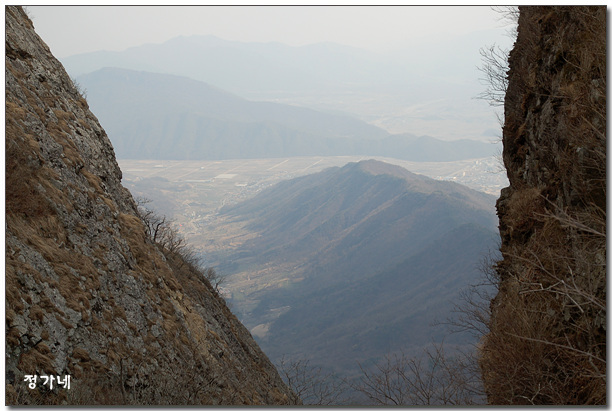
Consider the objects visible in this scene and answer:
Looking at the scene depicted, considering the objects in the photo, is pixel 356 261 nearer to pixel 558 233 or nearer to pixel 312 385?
pixel 312 385

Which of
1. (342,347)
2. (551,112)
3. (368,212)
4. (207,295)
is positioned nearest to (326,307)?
(342,347)

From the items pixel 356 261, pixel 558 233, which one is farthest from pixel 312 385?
pixel 356 261

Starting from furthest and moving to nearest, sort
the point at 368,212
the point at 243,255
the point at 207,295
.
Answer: the point at 368,212 < the point at 243,255 < the point at 207,295

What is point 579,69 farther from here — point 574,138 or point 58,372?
point 58,372

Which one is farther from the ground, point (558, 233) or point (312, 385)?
point (558, 233)

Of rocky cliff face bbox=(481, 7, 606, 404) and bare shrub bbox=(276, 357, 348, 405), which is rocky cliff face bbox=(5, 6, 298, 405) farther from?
rocky cliff face bbox=(481, 7, 606, 404)
